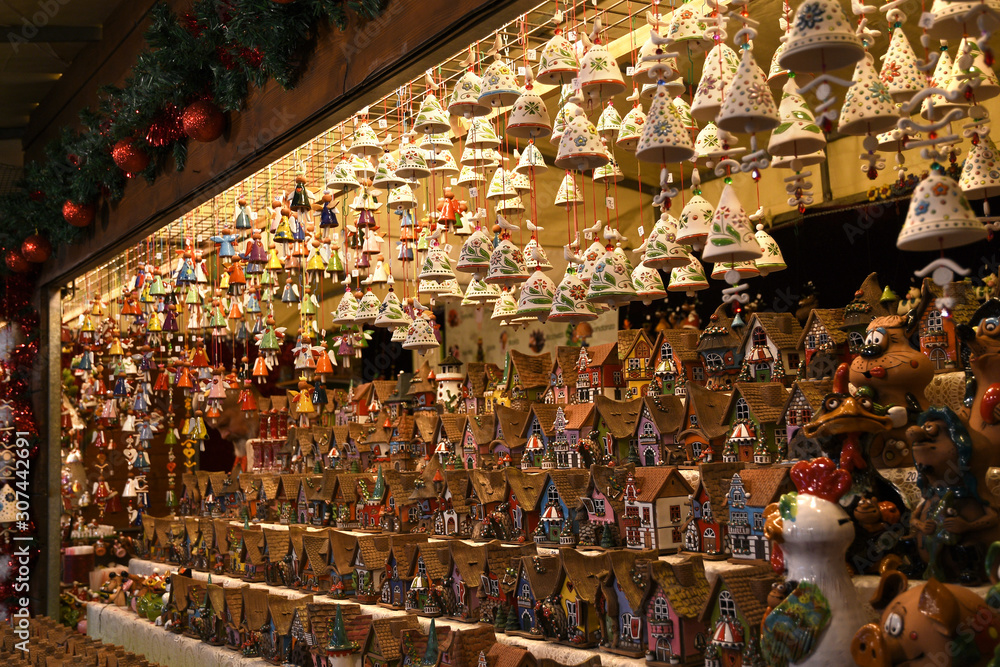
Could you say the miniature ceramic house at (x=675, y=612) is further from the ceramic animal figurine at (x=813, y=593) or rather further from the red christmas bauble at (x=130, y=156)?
the red christmas bauble at (x=130, y=156)

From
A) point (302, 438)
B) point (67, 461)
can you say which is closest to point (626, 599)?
point (302, 438)

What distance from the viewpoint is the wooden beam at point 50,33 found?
5.59 metres

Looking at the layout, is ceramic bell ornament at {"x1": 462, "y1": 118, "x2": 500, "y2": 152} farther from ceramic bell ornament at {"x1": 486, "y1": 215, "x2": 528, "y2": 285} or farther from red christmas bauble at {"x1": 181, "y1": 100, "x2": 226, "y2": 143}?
red christmas bauble at {"x1": 181, "y1": 100, "x2": 226, "y2": 143}

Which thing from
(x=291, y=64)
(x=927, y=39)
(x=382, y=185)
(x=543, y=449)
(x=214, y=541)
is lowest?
(x=214, y=541)

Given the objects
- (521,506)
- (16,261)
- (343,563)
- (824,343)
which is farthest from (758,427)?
(16,261)

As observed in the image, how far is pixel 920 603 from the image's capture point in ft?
6.42

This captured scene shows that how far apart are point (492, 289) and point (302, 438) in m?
2.79

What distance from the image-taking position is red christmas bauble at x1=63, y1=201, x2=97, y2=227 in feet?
19.3

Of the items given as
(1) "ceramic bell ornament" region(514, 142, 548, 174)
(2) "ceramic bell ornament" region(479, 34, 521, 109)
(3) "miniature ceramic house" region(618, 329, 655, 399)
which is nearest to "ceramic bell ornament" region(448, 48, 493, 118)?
(2) "ceramic bell ornament" region(479, 34, 521, 109)

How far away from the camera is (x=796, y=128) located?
2.17m

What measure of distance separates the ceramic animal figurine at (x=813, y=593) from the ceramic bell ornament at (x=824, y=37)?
1023 millimetres

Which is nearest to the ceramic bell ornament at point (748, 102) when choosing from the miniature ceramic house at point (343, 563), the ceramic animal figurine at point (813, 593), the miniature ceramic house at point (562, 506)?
the ceramic animal figurine at point (813, 593)

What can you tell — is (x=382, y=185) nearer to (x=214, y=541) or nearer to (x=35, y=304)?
(x=214, y=541)

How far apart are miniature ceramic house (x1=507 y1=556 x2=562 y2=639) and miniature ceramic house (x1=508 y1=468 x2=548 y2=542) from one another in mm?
364
